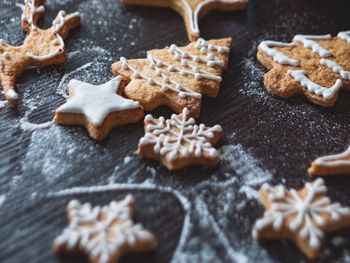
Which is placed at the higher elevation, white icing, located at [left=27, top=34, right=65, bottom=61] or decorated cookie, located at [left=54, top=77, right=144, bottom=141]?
white icing, located at [left=27, top=34, right=65, bottom=61]

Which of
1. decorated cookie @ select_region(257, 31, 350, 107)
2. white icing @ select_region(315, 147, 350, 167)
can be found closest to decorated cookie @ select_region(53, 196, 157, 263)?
white icing @ select_region(315, 147, 350, 167)

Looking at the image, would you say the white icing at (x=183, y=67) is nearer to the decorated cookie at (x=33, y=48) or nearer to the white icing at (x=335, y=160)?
the decorated cookie at (x=33, y=48)

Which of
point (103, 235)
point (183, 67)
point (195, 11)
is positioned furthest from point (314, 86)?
point (103, 235)

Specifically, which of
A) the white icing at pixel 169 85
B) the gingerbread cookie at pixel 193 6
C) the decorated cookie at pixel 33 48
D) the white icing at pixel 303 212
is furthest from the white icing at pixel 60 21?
the white icing at pixel 303 212

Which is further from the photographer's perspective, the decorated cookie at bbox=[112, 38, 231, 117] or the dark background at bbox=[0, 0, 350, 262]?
the decorated cookie at bbox=[112, 38, 231, 117]

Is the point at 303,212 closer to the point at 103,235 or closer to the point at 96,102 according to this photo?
the point at 103,235

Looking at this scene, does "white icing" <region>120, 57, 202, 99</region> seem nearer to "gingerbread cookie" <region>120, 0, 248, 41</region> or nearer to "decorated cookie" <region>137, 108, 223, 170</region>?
"decorated cookie" <region>137, 108, 223, 170</region>
